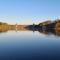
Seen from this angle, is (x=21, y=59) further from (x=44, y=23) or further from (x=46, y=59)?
(x=44, y=23)

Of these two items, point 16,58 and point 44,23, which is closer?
point 16,58

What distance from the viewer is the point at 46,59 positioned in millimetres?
10516

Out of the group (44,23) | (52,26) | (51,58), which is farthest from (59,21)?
(51,58)

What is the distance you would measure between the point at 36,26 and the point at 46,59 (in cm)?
14289

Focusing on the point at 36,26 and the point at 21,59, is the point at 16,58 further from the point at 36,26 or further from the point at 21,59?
the point at 36,26

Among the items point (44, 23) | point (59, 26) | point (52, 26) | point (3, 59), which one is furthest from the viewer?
point (44, 23)

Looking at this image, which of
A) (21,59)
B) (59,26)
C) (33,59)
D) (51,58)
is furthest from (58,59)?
(59,26)

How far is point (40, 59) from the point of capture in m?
10.5

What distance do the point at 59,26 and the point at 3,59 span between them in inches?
4089

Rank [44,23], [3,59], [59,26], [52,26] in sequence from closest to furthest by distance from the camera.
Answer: [3,59]
[59,26]
[52,26]
[44,23]

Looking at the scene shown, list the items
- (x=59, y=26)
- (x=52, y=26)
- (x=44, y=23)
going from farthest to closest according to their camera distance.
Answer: (x=44, y=23) < (x=52, y=26) < (x=59, y=26)

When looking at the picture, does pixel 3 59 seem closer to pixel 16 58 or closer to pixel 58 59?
pixel 16 58

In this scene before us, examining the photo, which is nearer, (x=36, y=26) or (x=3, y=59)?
(x=3, y=59)

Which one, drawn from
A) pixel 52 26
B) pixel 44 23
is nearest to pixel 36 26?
pixel 44 23
